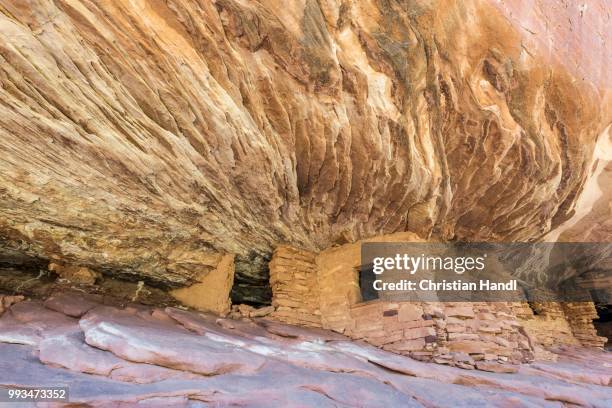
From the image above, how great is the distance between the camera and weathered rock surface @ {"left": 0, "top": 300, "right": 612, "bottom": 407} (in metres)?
2.42

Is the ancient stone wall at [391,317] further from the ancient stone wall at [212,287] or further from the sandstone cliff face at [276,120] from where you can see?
the ancient stone wall at [212,287]

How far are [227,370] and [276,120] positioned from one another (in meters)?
2.00

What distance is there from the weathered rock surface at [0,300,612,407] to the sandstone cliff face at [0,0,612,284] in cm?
105

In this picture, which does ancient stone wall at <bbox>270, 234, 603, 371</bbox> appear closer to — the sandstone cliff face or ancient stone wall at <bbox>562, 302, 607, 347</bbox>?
the sandstone cliff face

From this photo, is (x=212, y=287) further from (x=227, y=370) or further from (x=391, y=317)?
(x=227, y=370)

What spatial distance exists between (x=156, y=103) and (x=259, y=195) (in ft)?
5.16

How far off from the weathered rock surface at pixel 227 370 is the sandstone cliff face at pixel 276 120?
1.05m

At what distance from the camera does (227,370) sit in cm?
281

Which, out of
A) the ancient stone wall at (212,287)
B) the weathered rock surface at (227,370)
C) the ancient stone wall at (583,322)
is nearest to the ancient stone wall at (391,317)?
the weathered rock surface at (227,370)

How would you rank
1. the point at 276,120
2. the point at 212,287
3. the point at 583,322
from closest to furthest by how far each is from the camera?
the point at 276,120 < the point at 212,287 < the point at 583,322

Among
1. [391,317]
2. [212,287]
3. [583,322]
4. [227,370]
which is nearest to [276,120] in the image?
[227,370]

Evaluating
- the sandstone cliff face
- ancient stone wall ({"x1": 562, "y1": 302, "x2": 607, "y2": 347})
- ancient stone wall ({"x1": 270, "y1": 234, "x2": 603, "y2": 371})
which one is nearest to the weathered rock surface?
ancient stone wall ({"x1": 270, "y1": 234, "x2": 603, "y2": 371})

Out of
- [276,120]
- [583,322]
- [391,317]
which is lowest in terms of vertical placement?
[391,317]

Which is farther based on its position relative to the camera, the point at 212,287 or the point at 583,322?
the point at 583,322
